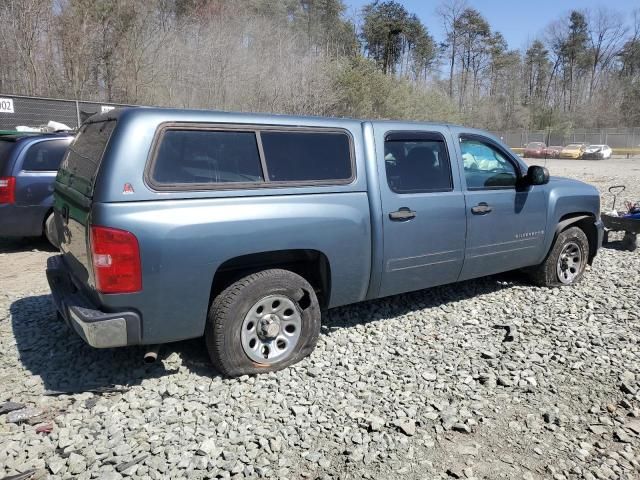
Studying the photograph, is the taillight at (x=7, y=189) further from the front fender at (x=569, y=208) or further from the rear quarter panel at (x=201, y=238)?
the front fender at (x=569, y=208)

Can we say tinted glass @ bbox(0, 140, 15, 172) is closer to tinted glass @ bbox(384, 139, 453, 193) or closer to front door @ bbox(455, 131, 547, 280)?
tinted glass @ bbox(384, 139, 453, 193)

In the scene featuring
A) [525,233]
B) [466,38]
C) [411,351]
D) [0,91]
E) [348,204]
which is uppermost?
[466,38]

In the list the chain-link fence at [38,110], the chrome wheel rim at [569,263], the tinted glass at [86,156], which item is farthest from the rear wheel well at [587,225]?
the chain-link fence at [38,110]

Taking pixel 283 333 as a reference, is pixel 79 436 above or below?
below

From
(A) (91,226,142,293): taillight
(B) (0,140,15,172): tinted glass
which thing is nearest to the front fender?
(A) (91,226,142,293): taillight

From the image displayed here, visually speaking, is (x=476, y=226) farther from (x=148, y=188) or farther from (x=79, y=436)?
(x=79, y=436)

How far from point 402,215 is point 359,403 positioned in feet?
5.09

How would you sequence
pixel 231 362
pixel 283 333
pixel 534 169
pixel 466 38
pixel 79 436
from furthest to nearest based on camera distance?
pixel 466 38 → pixel 534 169 → pixel 283 333 → pixel 231 362 → pixel 79 436

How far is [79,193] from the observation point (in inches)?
129

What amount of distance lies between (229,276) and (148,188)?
866 millimetres

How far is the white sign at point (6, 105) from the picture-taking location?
478 inches

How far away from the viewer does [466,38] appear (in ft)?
228

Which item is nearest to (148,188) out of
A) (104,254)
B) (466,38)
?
(104,254)

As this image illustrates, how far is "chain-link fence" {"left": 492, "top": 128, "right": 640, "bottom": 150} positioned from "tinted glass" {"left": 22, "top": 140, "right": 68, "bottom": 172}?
53.6 meters
